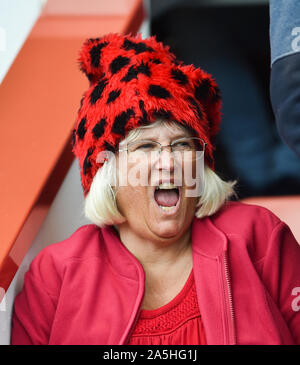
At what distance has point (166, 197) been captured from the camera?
4.69 ft

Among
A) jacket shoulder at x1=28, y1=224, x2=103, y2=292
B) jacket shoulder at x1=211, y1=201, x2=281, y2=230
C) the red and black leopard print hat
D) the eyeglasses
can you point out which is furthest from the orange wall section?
jacket shoulder at x1=211, y1=201, x2=281, y2=230

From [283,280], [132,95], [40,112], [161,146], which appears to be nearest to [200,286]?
[283,280]

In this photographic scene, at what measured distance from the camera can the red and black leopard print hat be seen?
1.38 m

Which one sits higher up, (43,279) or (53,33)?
(53,33)

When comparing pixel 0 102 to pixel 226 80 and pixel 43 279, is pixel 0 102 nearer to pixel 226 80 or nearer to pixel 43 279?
pixel 43 279

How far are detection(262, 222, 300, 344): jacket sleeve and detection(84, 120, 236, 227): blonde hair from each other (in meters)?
0.18

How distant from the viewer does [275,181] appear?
264cm

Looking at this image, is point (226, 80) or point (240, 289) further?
point (226, 80)

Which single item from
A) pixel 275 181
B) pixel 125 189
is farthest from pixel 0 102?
pixel 275 181

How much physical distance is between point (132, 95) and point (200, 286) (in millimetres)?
485

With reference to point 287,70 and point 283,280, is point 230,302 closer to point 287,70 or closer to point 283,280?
point 283,280

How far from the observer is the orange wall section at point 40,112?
1.49m

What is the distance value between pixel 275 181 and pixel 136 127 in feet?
4.58

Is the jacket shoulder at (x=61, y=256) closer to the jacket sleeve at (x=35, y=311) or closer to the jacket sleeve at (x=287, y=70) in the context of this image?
the jacket sleeve at (x=35, y=311)
